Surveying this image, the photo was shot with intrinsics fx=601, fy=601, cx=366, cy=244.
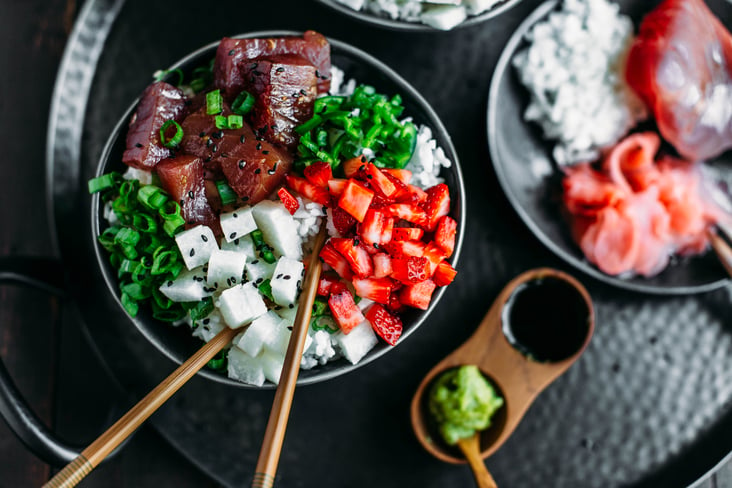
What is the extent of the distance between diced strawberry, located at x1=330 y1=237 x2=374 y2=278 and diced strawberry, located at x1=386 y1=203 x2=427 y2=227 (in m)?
0.14

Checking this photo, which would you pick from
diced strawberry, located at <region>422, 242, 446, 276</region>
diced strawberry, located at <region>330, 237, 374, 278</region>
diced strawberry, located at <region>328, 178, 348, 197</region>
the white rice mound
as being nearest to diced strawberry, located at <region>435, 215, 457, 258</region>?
diced strawberry, located at <region>422, 242, 446, 276</region>

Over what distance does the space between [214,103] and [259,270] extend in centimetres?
52

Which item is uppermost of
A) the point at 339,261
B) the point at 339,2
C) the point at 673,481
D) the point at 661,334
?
the point at 339,2

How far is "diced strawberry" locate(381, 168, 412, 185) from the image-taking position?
Result: 1.83 metres

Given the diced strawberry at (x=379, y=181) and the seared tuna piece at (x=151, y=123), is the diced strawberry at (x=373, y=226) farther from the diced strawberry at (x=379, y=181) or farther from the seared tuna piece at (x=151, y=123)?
the seared tuna piece at (x=151, y=123)

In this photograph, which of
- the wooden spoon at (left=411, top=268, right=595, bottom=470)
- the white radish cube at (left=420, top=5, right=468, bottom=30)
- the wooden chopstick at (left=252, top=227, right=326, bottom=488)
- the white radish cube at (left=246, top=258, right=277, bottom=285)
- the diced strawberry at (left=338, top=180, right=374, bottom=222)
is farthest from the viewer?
the wooden spoon at (left=411, top=268, right=595, bottom=470)

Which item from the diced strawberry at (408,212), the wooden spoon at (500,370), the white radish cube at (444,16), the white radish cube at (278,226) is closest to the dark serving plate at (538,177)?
the wooden spoon at (500,370)

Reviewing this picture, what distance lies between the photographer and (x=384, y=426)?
2.37 meters

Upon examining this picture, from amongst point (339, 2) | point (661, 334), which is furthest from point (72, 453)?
point (661, 334)

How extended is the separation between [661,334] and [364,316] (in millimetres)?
1328

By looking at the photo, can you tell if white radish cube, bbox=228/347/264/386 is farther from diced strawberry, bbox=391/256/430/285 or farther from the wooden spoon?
the wooden spoon

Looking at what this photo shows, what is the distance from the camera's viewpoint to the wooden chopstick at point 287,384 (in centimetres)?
139

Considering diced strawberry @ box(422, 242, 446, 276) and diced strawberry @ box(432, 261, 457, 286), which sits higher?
diced strawberry @ box(422, 242, 446, 276)

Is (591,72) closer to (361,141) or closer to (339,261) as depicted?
(361,141)
